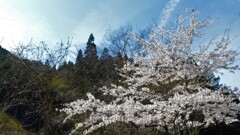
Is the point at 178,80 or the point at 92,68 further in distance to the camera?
the point at 92,68

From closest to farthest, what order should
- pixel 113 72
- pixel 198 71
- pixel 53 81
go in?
pixel 198 71 → pixel 53 81 → pixel 113 72

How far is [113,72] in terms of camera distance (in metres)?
16.3

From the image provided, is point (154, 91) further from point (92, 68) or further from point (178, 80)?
point (92, 68)

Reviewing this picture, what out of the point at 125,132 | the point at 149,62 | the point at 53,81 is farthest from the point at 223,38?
the point at 53,81

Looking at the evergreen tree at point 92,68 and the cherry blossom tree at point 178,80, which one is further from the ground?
the evergreen tree at point 92,68

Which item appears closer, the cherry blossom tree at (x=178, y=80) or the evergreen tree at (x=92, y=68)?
the cherry blossom tree at (x=178, y=80)

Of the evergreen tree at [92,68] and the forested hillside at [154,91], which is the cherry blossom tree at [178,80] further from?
the evergreen tree at [92,68]

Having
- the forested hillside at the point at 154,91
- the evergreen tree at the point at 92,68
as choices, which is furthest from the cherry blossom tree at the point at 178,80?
the evergreen tree at the point at 92,68

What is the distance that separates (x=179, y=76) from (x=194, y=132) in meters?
1.52

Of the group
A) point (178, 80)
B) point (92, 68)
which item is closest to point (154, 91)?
point (178, 80)

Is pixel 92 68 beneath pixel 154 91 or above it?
above

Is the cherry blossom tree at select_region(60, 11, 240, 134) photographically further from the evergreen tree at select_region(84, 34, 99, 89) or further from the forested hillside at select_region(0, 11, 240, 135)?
the evergreen tree at select_region(84, 34, 99, 89)

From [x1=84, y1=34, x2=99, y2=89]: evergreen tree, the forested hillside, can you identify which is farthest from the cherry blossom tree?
[x1=84, y1=34, x2=99, y2=89]: evergreen tree

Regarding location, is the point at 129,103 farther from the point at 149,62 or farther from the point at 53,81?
the point at 53,81
